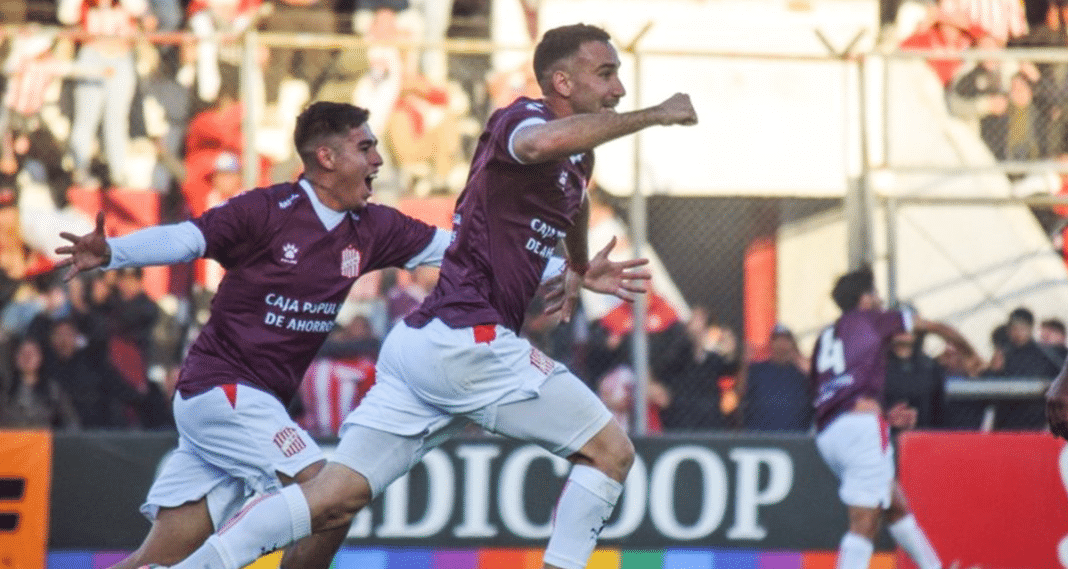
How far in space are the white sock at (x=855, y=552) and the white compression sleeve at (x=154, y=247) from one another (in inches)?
203

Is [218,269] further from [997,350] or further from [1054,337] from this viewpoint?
[1054,337]

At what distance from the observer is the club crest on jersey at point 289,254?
7.85m

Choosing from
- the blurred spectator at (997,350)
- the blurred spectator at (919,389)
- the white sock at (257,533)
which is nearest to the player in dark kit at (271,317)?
the white sock at (257,533)

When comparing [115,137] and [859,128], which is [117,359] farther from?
[859,128]

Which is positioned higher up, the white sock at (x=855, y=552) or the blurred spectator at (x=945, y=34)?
the blurred spectator at (x=945, y=34)

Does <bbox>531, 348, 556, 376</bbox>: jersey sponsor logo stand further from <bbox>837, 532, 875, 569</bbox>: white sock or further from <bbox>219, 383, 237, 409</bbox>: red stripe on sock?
<bbox>837, 532, 875, 569</bbox>: white sock

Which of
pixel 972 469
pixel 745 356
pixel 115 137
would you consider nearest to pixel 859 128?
pixel 745 356

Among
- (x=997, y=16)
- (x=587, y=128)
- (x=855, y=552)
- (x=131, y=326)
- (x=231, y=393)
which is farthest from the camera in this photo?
(x=997, y=16)

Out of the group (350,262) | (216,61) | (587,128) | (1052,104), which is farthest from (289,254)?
(1052,104)

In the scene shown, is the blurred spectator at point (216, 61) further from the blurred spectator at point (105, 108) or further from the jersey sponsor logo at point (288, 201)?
the jersey sponsor logo at point (288, 201)

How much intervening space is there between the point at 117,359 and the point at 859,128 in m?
5.14

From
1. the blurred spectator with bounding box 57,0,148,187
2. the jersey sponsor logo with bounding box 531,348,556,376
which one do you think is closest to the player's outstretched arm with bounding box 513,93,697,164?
the jersey sponsor logo with bounding box 531,348,556,376

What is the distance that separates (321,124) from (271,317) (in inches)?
32.8

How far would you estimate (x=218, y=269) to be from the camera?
12562 millimetres
